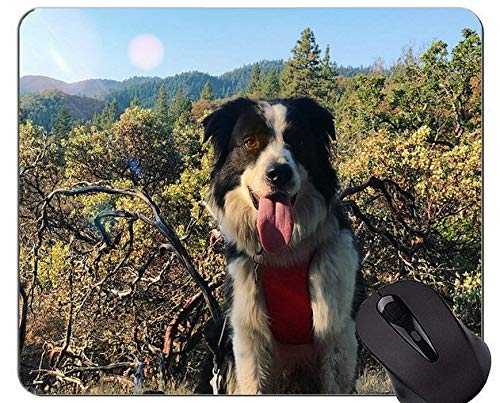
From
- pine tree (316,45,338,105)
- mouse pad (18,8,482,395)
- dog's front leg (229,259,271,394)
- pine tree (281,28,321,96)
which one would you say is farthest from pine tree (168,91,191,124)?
dog's front leg (229,259,271,394)

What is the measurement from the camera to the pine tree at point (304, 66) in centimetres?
388

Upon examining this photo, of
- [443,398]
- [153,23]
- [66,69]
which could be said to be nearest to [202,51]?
[153,23]

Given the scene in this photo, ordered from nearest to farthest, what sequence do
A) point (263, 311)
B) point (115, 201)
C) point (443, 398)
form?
point (443, 398) < point (263, 311) < point (115, 201)

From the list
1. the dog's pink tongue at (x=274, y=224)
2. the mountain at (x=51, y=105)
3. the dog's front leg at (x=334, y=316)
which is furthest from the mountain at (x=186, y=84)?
the dog's front leg at (x=334, y=316)

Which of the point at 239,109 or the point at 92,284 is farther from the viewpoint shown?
the point at 92,284

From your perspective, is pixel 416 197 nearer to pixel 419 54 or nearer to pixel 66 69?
pixel 419 54

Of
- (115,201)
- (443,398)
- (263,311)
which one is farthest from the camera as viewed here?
(115,201)

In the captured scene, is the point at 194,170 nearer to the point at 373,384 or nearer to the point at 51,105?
the point at 51,105

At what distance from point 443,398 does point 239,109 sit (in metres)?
1.63

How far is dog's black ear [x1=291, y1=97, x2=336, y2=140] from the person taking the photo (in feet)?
12.4

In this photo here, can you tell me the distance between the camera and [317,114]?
380 centimetres

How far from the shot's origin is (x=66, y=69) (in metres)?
3.97

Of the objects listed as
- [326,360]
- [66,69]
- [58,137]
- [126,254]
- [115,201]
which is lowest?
[326,360]

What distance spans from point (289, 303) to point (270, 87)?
103 centimetres
